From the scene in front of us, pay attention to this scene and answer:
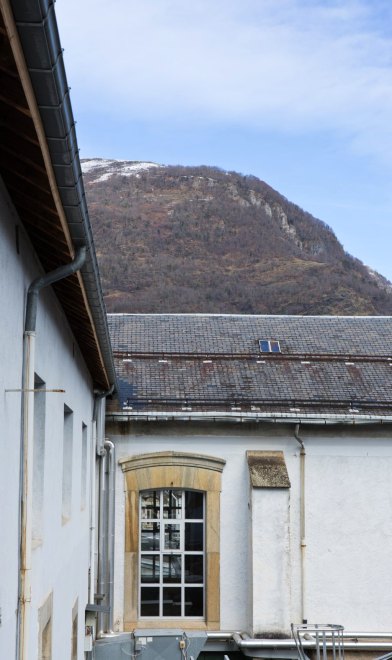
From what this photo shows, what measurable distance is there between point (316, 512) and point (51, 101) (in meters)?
13.7

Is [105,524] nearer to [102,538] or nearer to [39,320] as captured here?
[102,538]

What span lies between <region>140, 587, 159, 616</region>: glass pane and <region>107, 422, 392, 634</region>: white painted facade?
1.66 feet

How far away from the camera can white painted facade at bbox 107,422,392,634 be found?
16156mm

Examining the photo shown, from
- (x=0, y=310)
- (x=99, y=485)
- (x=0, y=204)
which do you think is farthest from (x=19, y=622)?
(x=99, y=485)

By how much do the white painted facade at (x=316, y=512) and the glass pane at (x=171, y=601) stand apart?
78 cm

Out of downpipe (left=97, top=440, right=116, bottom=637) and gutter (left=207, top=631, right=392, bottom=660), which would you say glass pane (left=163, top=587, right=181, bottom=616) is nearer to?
gutter (left=207, top=631, right=392, bottom=660)

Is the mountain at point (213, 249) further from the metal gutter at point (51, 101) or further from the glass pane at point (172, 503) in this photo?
the metal gutter at point (51, 101)

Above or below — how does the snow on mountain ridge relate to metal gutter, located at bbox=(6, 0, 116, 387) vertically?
above

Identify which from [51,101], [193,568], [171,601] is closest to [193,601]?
[171,601]

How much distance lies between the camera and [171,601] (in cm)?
1648

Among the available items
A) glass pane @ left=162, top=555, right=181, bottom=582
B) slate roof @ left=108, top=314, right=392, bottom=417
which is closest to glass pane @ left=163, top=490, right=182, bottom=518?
glass pane @ left=162, top=555, right=181, bottom=582

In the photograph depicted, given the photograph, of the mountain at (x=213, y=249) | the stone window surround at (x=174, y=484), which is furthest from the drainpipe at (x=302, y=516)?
the mountain at (x=213, y=249)

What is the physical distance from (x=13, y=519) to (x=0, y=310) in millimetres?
1223

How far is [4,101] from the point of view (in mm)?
3596
